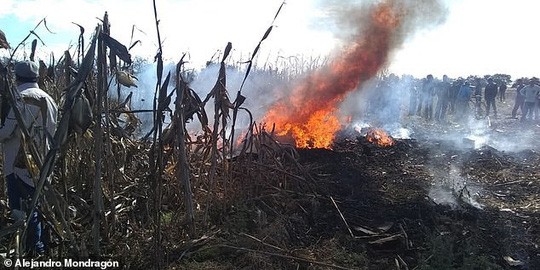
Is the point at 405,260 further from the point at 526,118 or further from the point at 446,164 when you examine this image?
the point at 526,118

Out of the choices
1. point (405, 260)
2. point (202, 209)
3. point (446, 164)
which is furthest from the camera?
point (446, 164)

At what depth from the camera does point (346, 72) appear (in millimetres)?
11406

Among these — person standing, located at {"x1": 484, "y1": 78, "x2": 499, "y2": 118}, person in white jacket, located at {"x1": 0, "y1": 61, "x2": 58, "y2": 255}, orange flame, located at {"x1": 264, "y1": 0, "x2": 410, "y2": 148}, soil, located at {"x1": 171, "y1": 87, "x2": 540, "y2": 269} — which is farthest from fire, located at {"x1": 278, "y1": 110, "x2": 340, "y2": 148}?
person standing, located at {"x1": 484, "y1": 78, "x2": 499, "y2": 118}

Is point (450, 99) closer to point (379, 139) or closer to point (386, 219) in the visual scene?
point (379, 139)

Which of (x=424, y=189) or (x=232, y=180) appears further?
(x=424, y=189)

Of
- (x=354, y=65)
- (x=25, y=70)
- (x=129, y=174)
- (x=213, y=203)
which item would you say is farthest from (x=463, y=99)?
(x=25, y=70)

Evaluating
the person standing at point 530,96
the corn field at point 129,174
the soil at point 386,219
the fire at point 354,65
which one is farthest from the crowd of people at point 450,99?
the corn field at point 129,174

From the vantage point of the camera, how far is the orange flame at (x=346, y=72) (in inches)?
426

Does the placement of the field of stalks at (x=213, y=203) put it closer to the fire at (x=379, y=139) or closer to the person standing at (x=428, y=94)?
the fire at (x=379, y=139)

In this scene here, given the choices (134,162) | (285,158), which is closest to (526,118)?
(285,158)

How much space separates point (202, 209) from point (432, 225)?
2.75 meters

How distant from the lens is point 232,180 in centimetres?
517

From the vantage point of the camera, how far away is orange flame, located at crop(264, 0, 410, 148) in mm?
10820

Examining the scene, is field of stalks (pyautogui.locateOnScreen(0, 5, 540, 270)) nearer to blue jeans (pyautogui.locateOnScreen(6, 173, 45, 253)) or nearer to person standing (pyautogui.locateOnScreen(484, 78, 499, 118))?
blue jeans (pyautogui.locateOnScreen(6, 173, 45, 253))
